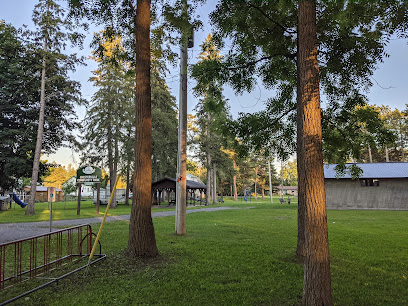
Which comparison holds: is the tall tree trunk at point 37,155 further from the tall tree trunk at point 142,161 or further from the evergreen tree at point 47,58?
the tall tree trunk at point 142,161

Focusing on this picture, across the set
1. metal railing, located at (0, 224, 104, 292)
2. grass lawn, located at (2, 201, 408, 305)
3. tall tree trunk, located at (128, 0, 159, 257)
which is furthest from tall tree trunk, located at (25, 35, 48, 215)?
tall tree trunk, located at (128, 0, 159, 257)

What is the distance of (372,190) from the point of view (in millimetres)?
27281

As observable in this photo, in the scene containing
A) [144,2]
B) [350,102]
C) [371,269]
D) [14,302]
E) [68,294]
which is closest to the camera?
[14,302]

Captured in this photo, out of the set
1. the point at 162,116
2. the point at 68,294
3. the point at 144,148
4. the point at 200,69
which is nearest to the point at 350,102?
the point at 200,69

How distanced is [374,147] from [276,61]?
3806 mm

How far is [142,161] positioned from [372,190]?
1047 inches

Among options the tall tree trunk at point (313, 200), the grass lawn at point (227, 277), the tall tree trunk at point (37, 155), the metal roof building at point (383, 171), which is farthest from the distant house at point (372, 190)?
the tall tree trunk at point (313, 200)

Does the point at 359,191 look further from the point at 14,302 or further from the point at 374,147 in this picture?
the point at 14,302

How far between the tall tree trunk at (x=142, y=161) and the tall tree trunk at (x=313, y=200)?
13.2ft

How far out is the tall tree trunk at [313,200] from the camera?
385cm

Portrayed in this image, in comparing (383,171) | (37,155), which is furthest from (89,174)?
(383,171)

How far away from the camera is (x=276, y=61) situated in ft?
27.8

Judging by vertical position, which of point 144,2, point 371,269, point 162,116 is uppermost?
point 162,116

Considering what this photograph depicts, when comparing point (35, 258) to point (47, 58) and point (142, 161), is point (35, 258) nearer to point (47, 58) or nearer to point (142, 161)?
point (142, 161)
